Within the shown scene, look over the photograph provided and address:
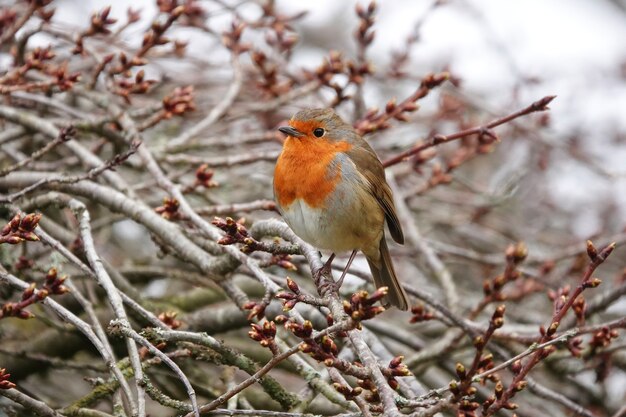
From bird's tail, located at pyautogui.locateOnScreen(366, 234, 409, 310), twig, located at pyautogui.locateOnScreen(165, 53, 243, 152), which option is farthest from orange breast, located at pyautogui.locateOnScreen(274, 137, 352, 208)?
twig, located at pyautogui.locateOnScreen(165, 53, 243, 152)

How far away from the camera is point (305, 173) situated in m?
3.86

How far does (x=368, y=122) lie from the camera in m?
4.50

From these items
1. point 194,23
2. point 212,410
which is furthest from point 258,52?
point 212,410

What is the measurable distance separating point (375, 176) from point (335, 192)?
1.49ft

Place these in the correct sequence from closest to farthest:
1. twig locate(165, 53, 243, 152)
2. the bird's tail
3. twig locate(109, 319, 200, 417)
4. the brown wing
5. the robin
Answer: twig locate(109, 319, 200, 417) < the robin < the bird's tail < the brown wing < twig locate(165, 53, 243, 152)

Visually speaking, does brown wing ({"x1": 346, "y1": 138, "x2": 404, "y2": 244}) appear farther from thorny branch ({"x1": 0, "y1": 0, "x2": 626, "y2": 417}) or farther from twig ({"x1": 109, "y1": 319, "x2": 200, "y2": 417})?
twig ({"x1": 109, "y1": 319, "x2": 200, "y2": 417})

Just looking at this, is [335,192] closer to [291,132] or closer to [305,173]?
[305,173]

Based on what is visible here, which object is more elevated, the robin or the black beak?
the black beak

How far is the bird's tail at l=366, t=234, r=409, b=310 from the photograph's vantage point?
4.05 m

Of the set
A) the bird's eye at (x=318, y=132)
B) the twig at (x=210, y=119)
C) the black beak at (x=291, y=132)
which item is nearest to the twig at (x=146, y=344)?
the black beak at (x=291, y=132)

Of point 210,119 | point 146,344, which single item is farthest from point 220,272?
point 210,119

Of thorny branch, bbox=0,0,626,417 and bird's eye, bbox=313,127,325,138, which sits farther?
bird's eye, bbox=313,127,325,138

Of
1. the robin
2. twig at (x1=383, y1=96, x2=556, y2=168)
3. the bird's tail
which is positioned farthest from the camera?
the bird's tail

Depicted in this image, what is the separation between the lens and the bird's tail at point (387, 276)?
405 centimetres
